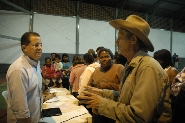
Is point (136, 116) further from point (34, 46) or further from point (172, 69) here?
point (172, 69)

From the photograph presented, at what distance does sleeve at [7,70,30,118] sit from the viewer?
149cm

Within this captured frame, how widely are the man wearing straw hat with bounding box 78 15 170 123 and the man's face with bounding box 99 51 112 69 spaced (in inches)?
43.3

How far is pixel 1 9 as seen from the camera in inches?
318

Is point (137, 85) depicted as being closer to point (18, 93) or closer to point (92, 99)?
point (92, 99)

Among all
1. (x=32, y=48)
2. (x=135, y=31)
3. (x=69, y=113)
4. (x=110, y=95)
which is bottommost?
(x=69, y=113)

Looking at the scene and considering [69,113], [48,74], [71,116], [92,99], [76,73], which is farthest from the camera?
[48,74]

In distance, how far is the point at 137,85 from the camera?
106 cm

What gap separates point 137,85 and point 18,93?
1091mm

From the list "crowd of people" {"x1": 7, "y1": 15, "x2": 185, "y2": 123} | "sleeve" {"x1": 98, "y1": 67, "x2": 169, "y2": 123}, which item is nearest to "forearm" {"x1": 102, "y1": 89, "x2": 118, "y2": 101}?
"crowd of people" {"x1": 7, "y1": 15, "x2": 185, "y2": 123}

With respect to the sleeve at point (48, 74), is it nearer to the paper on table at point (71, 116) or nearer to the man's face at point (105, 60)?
the man's face at point (105, 60)

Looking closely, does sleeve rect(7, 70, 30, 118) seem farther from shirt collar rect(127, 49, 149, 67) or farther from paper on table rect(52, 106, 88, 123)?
shirt collar rect(127, 49, 149, 67)

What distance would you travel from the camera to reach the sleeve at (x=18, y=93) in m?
1.49

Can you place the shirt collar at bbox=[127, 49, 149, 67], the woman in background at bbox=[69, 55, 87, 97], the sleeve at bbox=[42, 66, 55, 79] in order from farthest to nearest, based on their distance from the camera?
the sleeve at bbox=[42, 66, 55, 79], the woman in background at bbox=[69, 55, 87, 97], the shirt collar at bbox=[127, 49, 149, 67]

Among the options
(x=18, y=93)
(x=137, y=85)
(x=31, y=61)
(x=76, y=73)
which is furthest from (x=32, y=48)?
(x=76, y=73)
